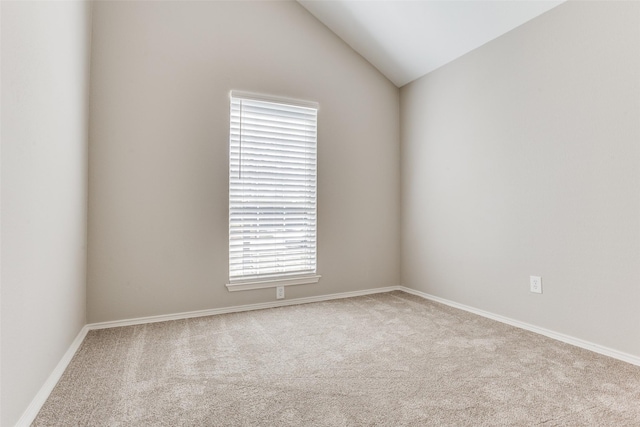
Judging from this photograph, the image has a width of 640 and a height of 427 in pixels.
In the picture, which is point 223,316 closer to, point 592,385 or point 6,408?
point 6,408

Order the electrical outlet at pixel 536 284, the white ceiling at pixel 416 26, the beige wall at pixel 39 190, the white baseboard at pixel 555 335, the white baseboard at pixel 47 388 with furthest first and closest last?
the white ceiling at pixel 416 26 → the electrical outlet at pixel 536 284 → the white baseboard at pixel 555 335 → the white baseboard at pixel 47 388 → the beige wall at pixel 39 190

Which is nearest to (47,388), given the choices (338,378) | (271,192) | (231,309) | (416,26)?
(338,378)

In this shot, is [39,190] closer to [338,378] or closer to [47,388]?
[47,388]

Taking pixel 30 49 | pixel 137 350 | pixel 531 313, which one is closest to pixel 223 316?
pixel 137 350

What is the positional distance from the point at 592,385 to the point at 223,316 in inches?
98.0

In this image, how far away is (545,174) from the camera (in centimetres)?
243

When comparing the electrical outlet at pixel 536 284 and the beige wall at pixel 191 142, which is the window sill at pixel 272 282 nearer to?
the beige wall at pixel 191 142

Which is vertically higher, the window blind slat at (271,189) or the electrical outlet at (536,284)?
the window blind slat at (271,189)

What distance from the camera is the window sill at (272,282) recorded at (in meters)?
3.03

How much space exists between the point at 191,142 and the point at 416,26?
2214mm

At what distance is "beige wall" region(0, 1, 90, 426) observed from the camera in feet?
4.09

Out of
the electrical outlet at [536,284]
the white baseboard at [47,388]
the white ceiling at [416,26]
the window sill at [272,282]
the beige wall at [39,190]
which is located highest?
the white ceiling at [416,26]

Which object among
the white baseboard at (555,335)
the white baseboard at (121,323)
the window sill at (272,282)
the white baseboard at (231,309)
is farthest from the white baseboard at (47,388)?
the white baseboard at (555,335)

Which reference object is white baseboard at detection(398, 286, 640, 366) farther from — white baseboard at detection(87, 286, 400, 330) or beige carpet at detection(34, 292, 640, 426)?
white baseboard at detection(87, 286, 400, 330)
